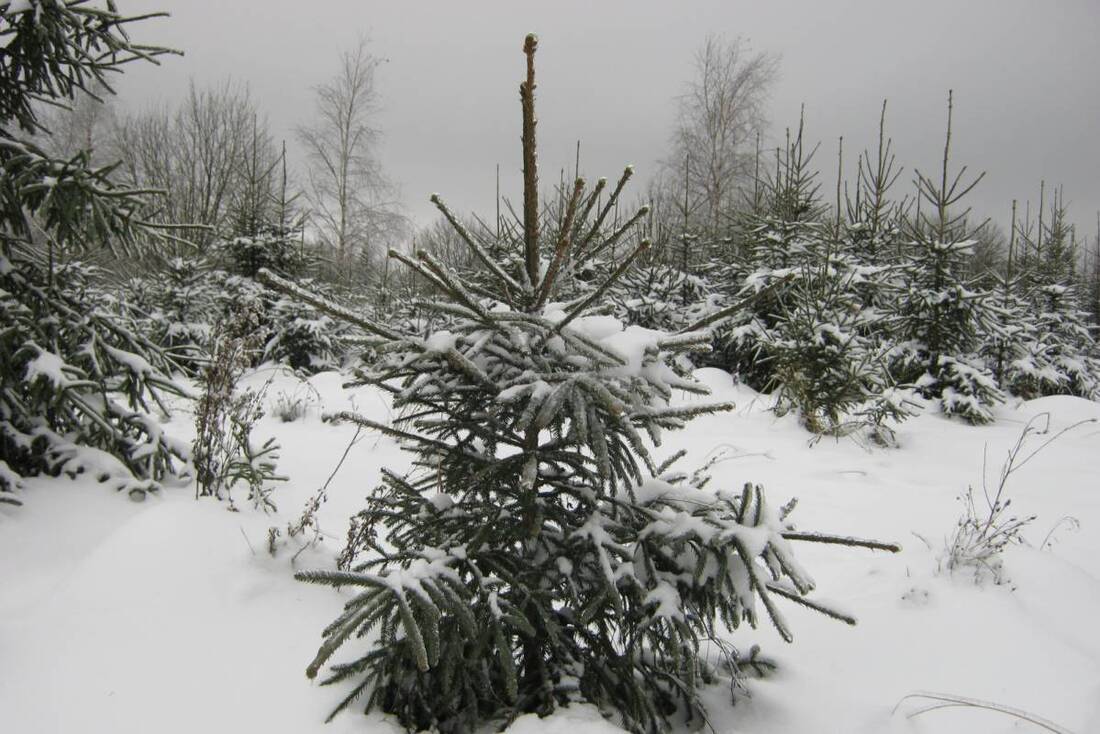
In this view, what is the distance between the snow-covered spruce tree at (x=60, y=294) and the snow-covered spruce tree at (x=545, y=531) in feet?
6.01

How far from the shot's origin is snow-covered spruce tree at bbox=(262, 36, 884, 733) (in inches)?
53.2

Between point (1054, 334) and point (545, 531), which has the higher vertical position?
point (1054, 334)

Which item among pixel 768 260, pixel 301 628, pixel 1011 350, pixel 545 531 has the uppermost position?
pixel 768 260

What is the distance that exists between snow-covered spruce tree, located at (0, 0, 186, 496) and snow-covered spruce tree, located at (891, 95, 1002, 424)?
6990 millimetres

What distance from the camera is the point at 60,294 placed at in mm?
2646

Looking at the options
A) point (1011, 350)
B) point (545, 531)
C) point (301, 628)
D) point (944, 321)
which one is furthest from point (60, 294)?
point (1011, 350)

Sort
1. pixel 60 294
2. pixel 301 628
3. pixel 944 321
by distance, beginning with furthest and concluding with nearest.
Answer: pixel 944 321 → pixel 60 294 → pixel 301 628

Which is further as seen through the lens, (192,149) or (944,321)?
(192,149)

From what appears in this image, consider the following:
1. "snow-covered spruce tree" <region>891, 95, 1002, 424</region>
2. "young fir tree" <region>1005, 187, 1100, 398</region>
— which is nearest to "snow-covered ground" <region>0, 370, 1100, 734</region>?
"snow-covered spruce tree" <region>891, 95, 1002, 424</region>

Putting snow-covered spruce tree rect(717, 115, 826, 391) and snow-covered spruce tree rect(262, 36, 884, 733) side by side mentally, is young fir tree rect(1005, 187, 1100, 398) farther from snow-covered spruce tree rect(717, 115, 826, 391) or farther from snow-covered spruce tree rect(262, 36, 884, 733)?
snow-covered spruce tree rect(262, 36, 884, 733)

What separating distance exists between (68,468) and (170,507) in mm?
619

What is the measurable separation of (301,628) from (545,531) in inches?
36.5

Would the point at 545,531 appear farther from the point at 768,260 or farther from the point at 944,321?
the point at 768,260

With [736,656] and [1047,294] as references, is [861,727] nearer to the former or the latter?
[736,656]
